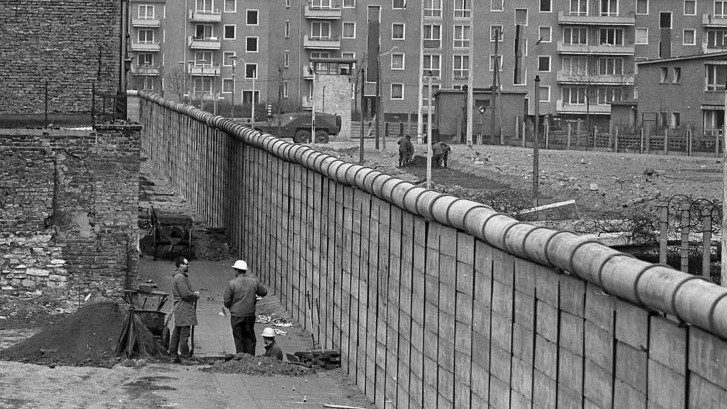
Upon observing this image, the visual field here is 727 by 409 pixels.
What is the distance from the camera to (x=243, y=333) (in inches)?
792

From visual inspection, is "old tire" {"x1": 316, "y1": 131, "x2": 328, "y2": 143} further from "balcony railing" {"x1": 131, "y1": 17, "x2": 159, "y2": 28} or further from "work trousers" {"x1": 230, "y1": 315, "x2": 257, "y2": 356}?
"work trousers" {"x1": 230, "y1": 315, "x2": 257, "y2": 356}

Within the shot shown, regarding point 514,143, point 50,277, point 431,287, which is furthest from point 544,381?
point 514,143

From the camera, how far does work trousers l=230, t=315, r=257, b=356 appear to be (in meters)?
20.0

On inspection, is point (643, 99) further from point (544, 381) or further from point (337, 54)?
point (544, 381)

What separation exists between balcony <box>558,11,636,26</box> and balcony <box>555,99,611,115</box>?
17.4 feet

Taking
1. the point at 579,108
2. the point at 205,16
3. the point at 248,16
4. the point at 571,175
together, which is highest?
the point at 248,16

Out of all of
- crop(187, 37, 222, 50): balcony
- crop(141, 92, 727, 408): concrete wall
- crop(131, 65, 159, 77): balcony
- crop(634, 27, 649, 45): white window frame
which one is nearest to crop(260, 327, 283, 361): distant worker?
crop(141, 92, 727, 408): concrete wall

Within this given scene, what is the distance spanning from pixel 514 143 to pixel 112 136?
46.8 metres

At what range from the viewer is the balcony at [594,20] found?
98812 millimetres

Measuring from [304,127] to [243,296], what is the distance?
4892 centimetres

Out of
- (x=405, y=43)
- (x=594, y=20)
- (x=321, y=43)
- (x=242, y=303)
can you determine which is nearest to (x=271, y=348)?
(x=242, y=303)

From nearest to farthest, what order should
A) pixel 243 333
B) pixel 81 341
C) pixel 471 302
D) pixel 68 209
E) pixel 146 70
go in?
pixel 471 302 → pixel 81 341 → pixel 243 333 → pixel 68 209 → pixel 146 70

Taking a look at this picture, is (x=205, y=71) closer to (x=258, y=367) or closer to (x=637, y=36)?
(x=637, y=36)

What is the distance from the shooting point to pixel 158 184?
171ft
